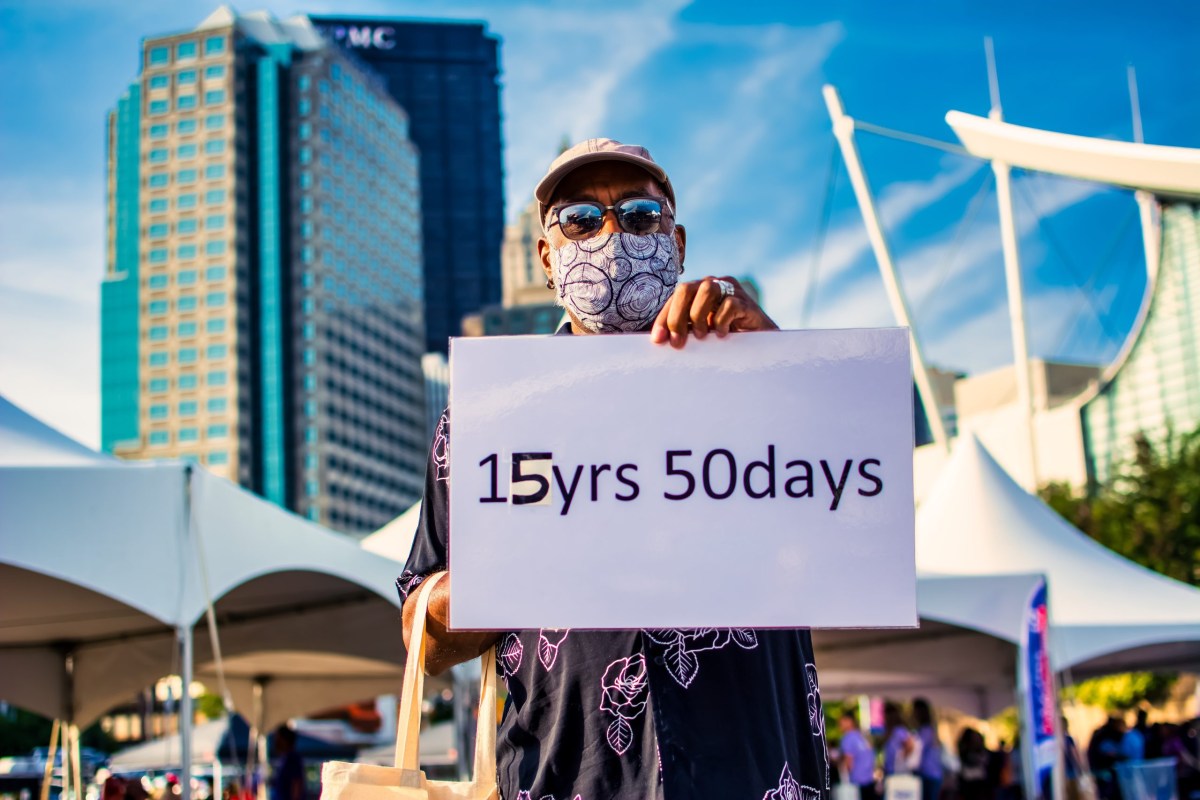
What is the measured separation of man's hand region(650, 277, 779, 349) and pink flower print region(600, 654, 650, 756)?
420 millimetres

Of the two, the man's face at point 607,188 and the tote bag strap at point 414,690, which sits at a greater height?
the man's face at point 607,188

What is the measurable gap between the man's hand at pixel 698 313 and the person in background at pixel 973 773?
11956 mm

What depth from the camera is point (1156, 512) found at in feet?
83.5

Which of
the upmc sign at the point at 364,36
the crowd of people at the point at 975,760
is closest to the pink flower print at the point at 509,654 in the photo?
the crowd of people at the point at 975,760

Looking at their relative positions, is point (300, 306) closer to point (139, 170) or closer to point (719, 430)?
point (139, 170)

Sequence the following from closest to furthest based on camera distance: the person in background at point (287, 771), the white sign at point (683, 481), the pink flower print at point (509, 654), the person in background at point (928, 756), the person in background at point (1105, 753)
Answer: the white sign at point (683, 481)
the pink flower print at point (509, 654)
the person in background at point (287, 771)
the person in background at point (928, 756)
the person in background at point (1105, 753)

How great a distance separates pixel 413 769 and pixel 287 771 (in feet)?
33.1

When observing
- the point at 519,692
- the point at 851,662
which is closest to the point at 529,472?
the point at 519,692

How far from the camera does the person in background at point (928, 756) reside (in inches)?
476

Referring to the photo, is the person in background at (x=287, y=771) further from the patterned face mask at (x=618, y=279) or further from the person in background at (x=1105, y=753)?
the patterned face mask at (x=618, y=279)

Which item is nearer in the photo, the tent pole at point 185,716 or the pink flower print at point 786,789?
the pink flower print at point 786,789

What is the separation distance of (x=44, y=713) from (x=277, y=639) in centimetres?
196

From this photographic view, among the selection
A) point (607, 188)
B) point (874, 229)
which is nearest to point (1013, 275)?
point (874, 229)

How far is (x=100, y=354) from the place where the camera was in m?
127
